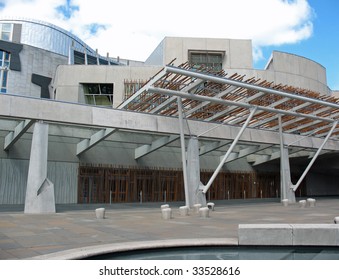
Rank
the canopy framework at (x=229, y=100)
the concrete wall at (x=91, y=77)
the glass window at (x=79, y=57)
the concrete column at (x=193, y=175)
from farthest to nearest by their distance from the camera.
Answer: the glass window at (x=79, y=57) → the concrete wall at (x=91, y=77) → the concrete column at (x=193, y=175) → the canopy framework at (x=229, y=100)

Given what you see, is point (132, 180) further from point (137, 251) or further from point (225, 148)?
point (137, 251)

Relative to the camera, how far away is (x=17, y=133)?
67.2 ft

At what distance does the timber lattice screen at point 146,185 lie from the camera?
26.4 meters

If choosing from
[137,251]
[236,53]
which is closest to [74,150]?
[137,251]

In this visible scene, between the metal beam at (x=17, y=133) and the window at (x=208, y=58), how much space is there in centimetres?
2370

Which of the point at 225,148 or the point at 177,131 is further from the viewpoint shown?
the point at 225,148

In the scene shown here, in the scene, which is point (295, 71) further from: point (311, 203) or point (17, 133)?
point (17, 133)

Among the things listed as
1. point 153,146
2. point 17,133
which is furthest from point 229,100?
point 17,133

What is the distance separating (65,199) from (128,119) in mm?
8961

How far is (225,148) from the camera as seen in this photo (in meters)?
35.1

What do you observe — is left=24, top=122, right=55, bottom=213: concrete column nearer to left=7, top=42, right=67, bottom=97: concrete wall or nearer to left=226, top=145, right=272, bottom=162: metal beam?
left=226, top=145, right=272, bottom=162: metal beam

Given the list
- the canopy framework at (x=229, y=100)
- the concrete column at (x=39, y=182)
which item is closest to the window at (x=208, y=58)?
the canopy framework at (x=229, y=100)

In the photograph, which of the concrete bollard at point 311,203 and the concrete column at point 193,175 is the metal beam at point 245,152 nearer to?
the concrete bollard at point 311,203

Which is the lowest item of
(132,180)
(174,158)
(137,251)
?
(137,251)
